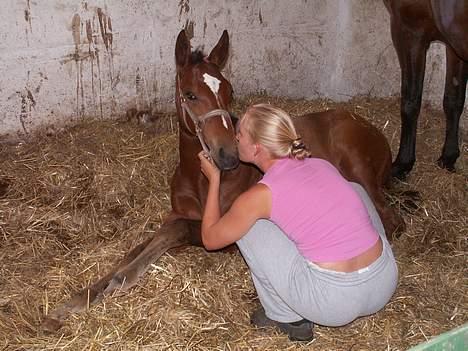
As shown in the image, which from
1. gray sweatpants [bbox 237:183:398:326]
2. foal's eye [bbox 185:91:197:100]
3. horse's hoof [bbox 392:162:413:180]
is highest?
foal's eye [bbox 185:91:197:100]

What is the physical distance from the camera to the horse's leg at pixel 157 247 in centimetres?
327

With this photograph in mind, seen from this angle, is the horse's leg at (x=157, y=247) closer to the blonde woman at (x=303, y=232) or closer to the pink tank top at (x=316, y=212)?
the blonde woman at (x=303, y=232)

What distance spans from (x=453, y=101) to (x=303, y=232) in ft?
8.65

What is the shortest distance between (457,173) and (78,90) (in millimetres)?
2803

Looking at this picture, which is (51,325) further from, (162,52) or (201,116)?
(162,52)

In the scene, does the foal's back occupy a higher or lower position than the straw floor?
higher

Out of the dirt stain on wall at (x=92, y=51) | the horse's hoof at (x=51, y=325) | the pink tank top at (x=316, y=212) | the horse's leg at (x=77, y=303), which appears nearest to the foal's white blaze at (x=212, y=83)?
the pink tank top at (x=316, y=212)

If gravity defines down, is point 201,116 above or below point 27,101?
above

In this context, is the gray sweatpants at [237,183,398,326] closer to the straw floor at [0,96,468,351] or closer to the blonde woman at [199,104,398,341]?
the blonde woman at [199,104,398,341]

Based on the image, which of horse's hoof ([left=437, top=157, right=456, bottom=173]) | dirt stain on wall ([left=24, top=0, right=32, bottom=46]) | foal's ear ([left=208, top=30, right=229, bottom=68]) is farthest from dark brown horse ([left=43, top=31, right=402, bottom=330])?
dirt stain on wall ([left=24, top=0, right=32, bottom=46])

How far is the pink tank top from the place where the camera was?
262 cm

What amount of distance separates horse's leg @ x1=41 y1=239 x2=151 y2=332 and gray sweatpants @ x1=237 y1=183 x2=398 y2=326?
2.57 feet

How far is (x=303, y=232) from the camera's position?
8.75 ft

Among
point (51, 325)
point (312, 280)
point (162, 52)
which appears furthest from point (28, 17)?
point (312, 280)
